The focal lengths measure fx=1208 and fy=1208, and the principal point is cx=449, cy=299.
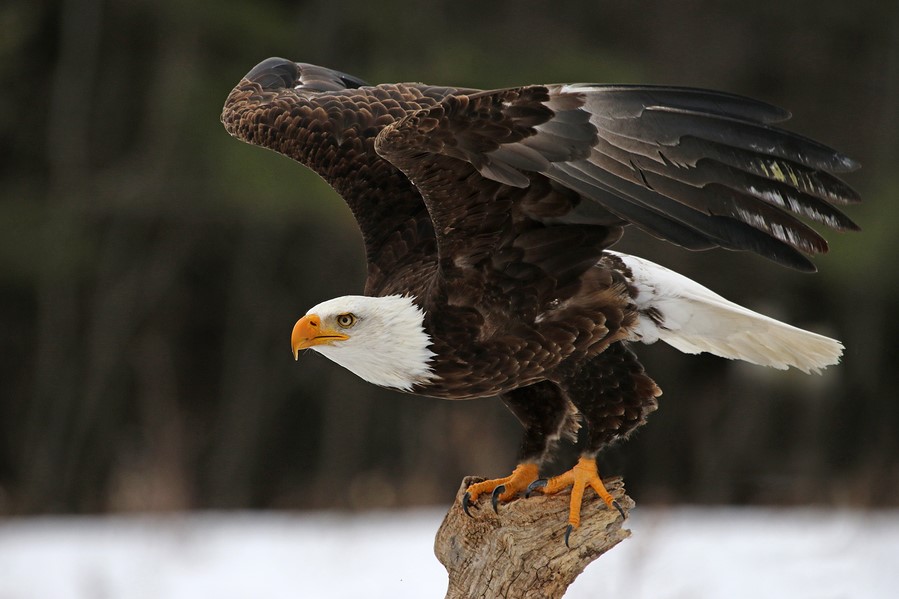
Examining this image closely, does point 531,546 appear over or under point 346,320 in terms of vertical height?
under

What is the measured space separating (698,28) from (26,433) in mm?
6969

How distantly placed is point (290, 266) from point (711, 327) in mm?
7171

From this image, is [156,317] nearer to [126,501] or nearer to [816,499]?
[126,501]

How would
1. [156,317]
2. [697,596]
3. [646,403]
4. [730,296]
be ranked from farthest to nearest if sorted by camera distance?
1. [156,317]
2. [730,296]
3. [697,596]
4. [646,403]

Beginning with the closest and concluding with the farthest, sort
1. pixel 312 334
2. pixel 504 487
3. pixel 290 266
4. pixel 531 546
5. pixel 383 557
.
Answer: pixel 312 334 < pixel 531 546 < pixel 504 487 < pixel 383 557 < pixel 290 266

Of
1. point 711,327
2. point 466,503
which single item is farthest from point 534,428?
point 711,327

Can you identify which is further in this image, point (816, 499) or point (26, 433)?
point (26, 433)

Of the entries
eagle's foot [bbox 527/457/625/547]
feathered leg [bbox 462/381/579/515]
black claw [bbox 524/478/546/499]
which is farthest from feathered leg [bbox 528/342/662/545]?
feathered leg [bbox 462/381/579/515]

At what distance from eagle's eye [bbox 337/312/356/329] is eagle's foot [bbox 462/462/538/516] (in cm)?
78

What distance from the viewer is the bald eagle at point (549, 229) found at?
3.11m

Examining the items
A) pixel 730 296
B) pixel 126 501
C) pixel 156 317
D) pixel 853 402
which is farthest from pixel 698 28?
pixel 126 501

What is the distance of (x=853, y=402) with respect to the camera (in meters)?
11.4

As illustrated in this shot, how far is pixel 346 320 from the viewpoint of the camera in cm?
359

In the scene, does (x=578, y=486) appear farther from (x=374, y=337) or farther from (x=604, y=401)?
(x=374, y=337)
